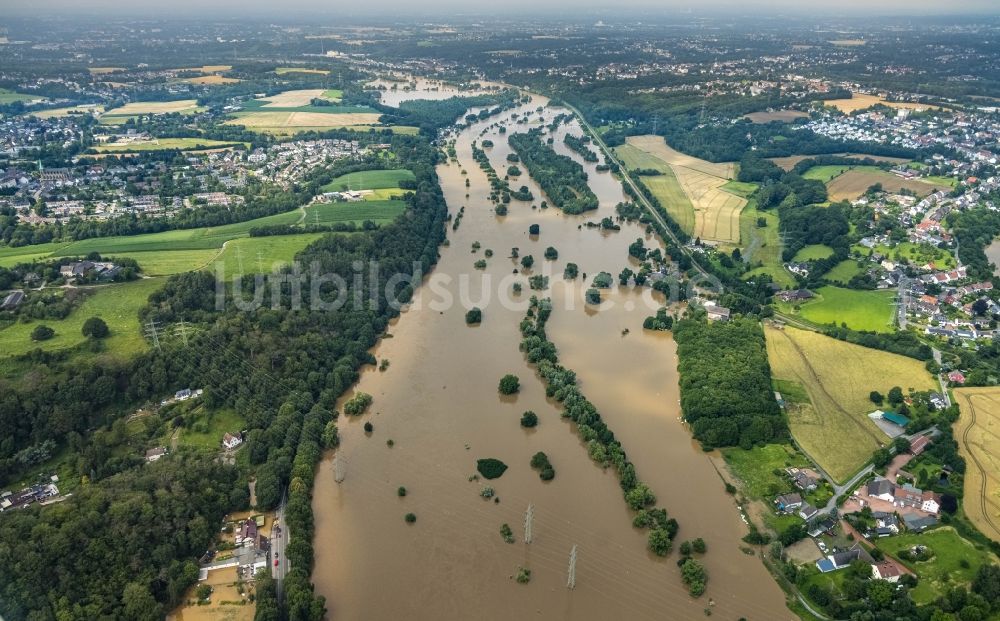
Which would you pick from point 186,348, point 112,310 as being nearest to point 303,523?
point 186,348

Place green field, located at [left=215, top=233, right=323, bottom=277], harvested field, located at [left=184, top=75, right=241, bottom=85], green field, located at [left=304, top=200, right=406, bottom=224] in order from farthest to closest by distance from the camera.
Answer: harvested field, located at [left=184, top=75, right=241, bottom=85] < green field, located at [left=304, top=200, right=406, bottom=224] < green field, located at [left=215, top=233, right=323, bottom=277]

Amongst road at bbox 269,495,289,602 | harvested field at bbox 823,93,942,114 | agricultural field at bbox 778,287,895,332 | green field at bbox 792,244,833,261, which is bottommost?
road at bbox 269,495,289,602

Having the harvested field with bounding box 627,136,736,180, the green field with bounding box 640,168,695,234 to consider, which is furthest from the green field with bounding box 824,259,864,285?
the harvested field with bounding box 627,136,736,180

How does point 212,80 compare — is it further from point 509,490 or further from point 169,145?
point 509,490

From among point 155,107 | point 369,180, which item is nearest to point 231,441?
point 369,180

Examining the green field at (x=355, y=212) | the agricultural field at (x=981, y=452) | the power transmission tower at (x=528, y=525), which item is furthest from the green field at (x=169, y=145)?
the agricultural field at (x=981, y=452)

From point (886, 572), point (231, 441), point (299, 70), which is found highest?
point (299, 70)

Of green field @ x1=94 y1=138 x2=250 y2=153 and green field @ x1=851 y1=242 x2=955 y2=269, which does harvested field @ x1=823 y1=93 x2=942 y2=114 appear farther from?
green field @ x1=94 y1=138 x2=250 y2=153
